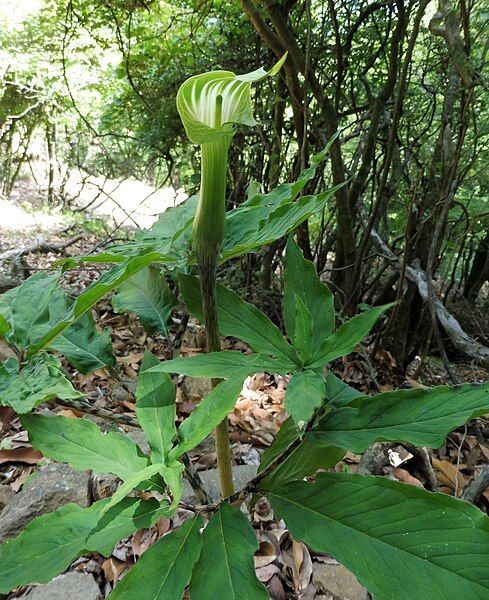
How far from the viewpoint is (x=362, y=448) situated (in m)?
0.54

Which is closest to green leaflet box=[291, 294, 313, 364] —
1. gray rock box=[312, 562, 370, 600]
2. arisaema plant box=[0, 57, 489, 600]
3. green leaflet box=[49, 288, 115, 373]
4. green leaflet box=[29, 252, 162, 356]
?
arisaema plant box=[0, 57, 489, 600]

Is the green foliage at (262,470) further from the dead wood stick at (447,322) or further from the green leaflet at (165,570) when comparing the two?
the dead wood stick at (447,322)

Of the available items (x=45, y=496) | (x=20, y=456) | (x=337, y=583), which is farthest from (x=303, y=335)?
(x=20, y=456)

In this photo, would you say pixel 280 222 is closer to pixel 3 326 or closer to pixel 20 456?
pixel 3 326

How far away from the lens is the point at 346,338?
0.60m

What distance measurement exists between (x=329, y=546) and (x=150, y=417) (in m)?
0.29

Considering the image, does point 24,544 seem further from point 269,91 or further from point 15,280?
point 269,91

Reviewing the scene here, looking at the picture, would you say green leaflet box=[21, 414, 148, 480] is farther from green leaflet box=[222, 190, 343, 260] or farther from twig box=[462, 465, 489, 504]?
twig box=[462, 465, 489, 504]

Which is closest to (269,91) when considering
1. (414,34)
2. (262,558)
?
(414,34)

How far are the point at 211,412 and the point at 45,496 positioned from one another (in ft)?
2.79

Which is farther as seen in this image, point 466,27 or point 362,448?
point 466,27

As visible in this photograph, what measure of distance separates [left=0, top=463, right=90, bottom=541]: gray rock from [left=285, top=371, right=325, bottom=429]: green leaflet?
2.72ft

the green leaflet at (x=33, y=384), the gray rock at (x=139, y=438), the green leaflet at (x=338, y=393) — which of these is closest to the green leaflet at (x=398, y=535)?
the green leaflet at (x=338, y=393)

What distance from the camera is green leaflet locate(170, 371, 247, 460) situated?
512 millimetres
